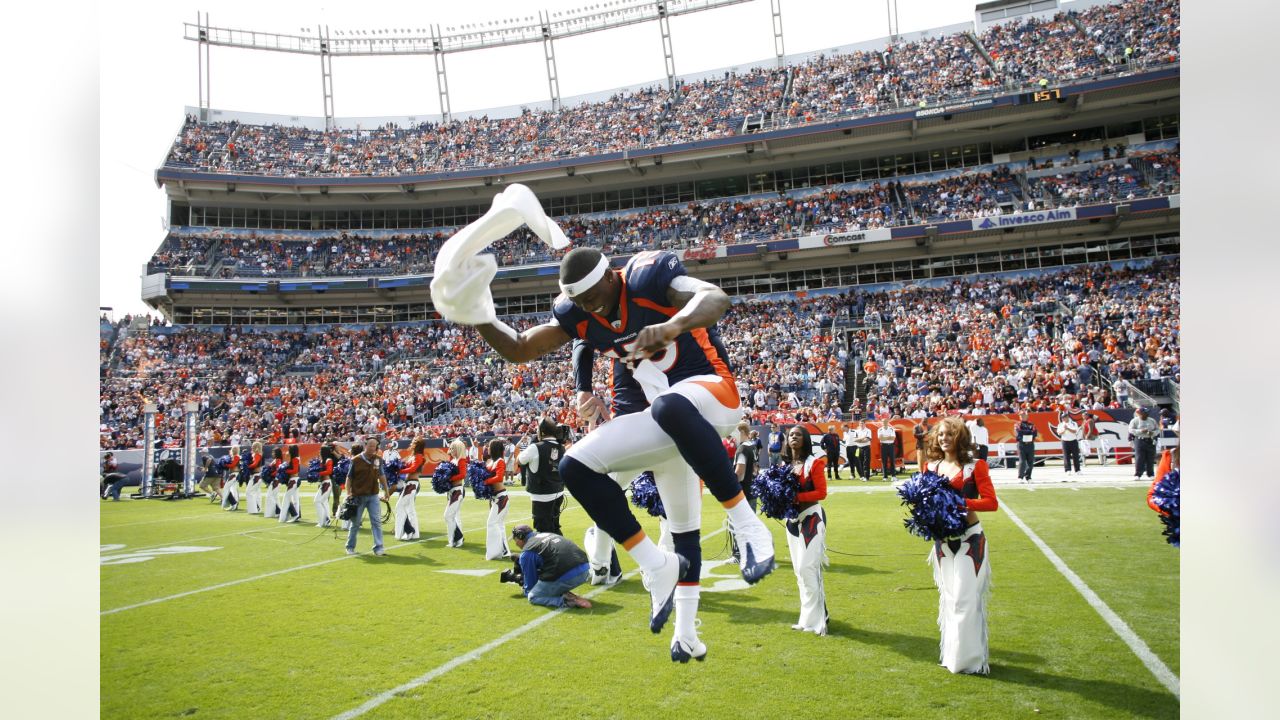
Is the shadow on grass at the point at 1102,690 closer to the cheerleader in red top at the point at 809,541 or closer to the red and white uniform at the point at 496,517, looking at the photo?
the cheerleader in red top at the point at 809,541

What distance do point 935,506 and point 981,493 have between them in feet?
1.38

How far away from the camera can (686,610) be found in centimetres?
337

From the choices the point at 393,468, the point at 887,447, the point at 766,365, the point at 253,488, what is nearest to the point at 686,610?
the point at 393,468

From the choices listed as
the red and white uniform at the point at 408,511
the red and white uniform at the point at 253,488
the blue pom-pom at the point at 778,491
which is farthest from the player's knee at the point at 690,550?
the red and white uniform at the point at 253,488

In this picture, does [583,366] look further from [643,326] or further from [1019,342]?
[1019,342]

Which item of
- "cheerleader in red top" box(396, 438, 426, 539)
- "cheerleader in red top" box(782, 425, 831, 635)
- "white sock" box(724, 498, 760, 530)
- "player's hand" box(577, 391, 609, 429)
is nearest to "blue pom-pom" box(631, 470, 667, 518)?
"cheerleader in red top" box(782, 425, 831, 635)

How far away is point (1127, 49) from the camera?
29.7m

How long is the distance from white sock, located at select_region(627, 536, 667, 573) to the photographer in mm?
5789

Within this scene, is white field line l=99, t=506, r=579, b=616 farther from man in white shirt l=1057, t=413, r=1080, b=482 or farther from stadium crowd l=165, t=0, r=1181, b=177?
stadium crowd l=165, t=0, r=1181, b=177

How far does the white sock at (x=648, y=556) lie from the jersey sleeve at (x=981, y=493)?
309cm

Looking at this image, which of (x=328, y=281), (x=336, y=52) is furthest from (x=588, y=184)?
(x=336, y=52)

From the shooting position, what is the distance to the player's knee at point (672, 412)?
308 cm
